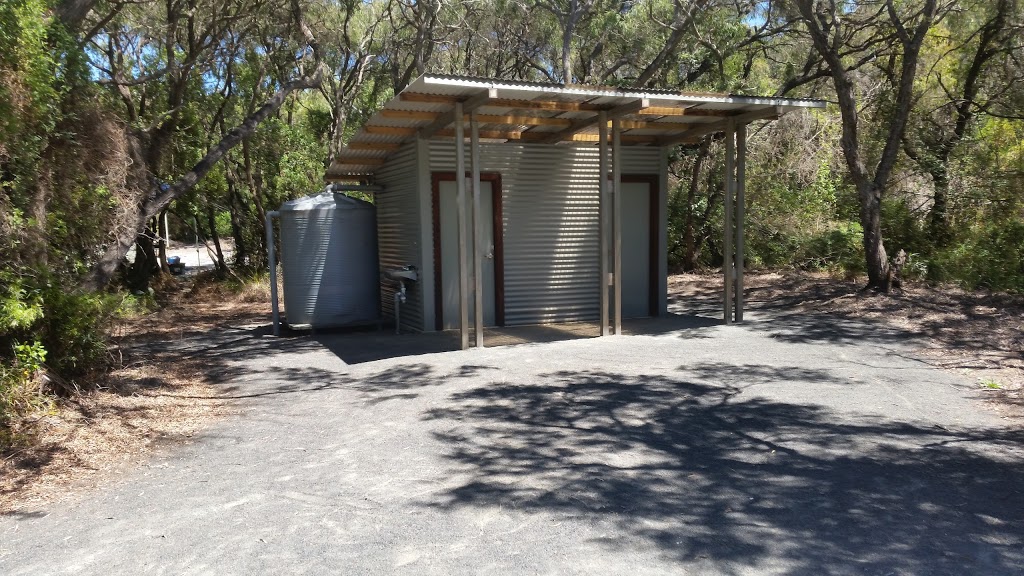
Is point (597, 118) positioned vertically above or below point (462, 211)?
above

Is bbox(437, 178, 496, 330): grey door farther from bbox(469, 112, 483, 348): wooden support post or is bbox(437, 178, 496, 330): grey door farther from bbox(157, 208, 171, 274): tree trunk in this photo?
bbox(157, 208, 171, 274): tree trunk

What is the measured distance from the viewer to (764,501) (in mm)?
3900

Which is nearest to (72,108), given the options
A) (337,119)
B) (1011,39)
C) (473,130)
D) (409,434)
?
(473,130)

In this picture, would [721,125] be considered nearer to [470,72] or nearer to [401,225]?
[401,225]

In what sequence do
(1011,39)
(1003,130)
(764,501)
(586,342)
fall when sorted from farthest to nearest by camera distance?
(1003,130) < (1011,39) < (586,342) < (764,501)

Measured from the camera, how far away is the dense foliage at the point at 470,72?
19.2 feet

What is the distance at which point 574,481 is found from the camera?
4273 mm

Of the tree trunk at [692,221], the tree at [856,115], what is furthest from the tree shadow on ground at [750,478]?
the tree trunk at [692,221]

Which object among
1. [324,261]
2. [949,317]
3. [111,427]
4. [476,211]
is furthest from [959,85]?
[111,427]

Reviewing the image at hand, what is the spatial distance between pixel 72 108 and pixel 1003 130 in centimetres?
1626

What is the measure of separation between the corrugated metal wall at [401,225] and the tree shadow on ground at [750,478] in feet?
14.2

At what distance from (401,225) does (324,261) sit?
1.28m

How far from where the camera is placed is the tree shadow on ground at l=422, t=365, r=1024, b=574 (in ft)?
11.0

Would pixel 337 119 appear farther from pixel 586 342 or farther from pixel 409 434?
pixel 409 434
